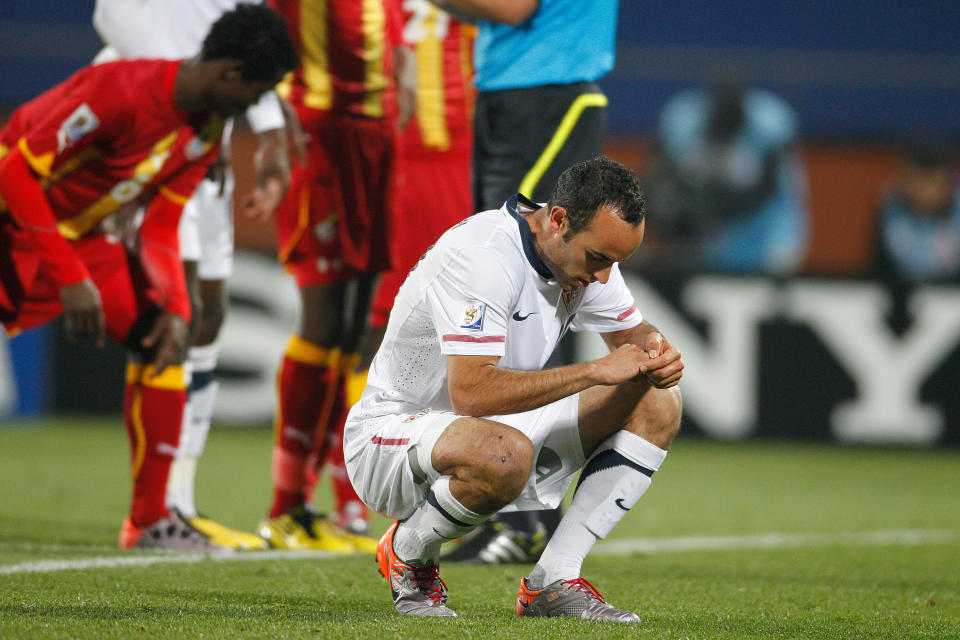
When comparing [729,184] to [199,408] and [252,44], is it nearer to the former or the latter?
[199,408]

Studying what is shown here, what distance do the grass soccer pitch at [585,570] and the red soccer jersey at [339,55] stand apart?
1.76m

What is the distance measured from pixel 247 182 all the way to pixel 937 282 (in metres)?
7.06

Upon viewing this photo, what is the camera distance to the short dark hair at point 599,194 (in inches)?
127

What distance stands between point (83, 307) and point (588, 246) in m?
1.80

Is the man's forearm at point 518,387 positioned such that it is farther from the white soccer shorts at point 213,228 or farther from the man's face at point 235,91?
the white soccer shorts at point 213,228

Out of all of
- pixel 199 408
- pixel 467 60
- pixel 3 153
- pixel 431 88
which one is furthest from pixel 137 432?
pixel 467 60

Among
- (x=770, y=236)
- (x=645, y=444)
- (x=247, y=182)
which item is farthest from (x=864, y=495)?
(x=247, y=182)

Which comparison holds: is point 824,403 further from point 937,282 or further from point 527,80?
point 527,80

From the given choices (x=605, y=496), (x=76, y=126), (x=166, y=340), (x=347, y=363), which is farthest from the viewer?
(x=347, y=363)

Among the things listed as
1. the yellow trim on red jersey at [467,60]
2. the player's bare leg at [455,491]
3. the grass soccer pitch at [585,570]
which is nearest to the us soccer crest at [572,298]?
the player's bare leg at [455,491]

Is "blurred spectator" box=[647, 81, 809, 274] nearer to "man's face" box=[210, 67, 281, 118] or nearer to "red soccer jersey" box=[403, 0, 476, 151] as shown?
"red soccer jersey" box=[403, 0, 476, 151]

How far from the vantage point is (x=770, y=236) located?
12180mm

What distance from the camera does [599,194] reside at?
3219 mm

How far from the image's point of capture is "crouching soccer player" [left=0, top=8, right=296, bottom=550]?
430cm
